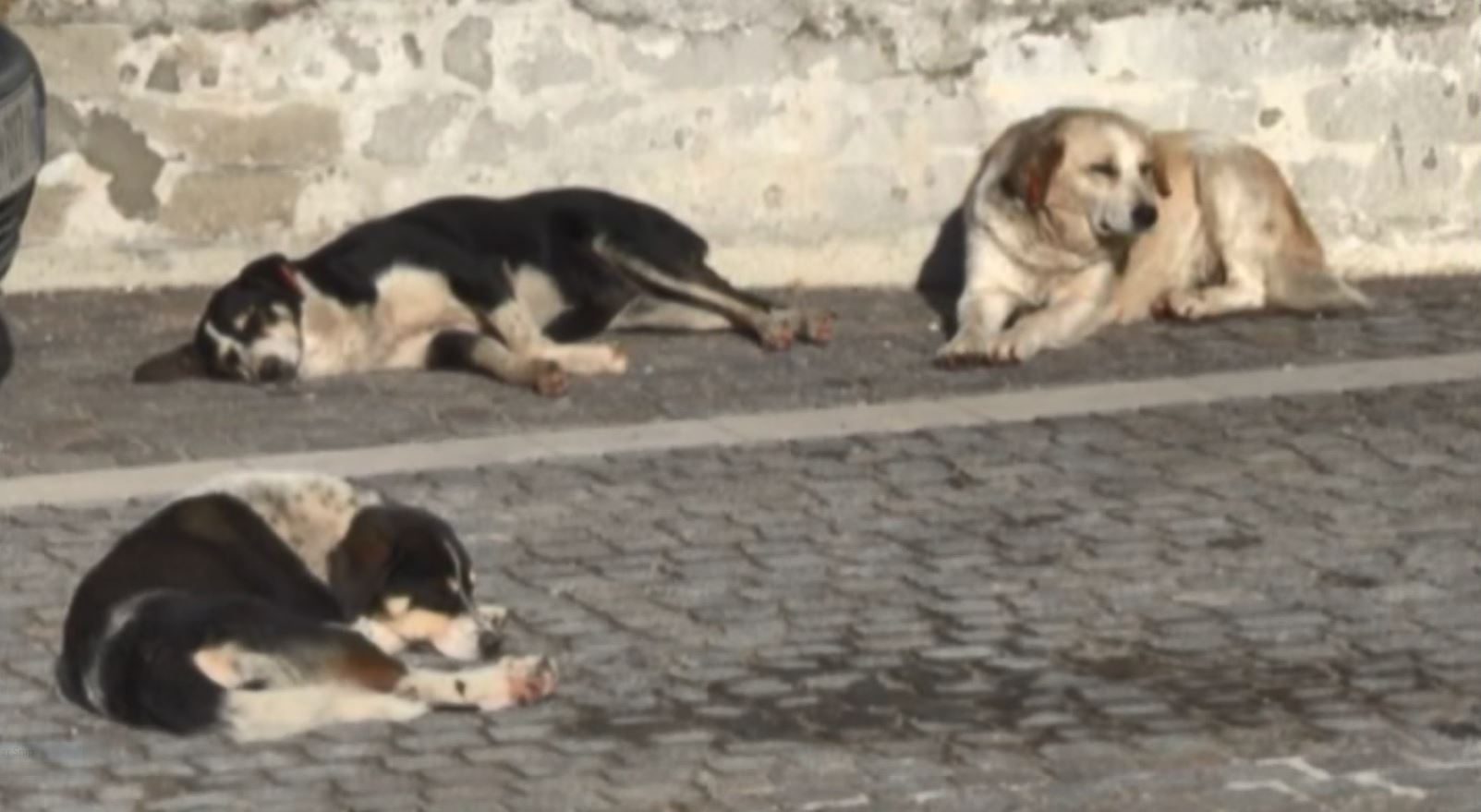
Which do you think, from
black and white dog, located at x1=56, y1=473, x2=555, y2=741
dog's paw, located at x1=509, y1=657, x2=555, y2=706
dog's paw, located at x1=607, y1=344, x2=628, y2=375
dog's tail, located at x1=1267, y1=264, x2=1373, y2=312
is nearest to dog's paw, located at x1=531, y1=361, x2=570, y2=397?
dog's paw, located at x1=607, y1=344, x2=628, y2=375

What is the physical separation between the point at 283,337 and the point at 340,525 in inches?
121

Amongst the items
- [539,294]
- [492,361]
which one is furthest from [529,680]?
[539,294]

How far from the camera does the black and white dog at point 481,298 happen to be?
10.8 m

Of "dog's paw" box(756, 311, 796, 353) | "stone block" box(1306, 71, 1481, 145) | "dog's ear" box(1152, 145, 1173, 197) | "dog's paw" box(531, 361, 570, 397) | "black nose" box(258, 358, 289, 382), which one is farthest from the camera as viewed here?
"stone block" box(1306, 71, 1481, 145)

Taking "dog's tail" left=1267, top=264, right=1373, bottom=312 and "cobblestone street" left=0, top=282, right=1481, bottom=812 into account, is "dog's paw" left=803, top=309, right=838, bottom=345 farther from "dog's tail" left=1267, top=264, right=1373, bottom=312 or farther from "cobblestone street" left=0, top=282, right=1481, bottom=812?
"dog's tail" left=1267, top=264, right=1373, bottom=312

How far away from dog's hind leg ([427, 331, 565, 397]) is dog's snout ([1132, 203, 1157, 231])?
1.96 m

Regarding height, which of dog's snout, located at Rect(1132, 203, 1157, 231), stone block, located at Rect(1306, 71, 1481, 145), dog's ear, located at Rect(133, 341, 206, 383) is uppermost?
stone block, located at Rect(1306, 71, 1481, 145)

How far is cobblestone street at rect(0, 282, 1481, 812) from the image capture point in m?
6.93

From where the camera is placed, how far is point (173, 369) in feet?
35.5

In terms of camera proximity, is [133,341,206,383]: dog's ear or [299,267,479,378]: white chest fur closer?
[133,341,206,383]: dog's ear

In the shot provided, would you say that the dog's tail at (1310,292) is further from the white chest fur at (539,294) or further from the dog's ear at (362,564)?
the dog's ear at (362,564)

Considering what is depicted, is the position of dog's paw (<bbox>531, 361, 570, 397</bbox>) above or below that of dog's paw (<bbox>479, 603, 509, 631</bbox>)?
below

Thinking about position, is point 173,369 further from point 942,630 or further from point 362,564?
point 942,630

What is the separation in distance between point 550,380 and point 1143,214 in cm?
208
